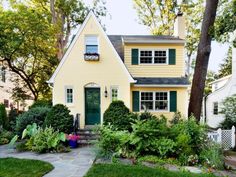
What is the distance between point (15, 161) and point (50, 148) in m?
2.08

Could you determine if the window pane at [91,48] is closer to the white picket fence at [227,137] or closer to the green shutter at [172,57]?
the green shutter at [172,57]

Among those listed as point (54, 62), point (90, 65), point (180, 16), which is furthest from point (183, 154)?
point (54, 62)

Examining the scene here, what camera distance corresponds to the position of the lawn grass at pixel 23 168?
6.71m

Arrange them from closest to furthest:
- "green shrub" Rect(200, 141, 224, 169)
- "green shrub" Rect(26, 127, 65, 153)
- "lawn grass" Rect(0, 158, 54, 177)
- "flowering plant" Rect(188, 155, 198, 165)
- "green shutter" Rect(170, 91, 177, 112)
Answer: "lawn grass" Rect(0, 158, 54, 177), "green shrub" Rect(200, 141, 224, 169), "flowering plant" Rect(188, 155, 198, 165), "green shrub" Rect(26, 127, 65, 153), "green shutter" Rect(170, 91, 177, 112)

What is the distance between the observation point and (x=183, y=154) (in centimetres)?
840

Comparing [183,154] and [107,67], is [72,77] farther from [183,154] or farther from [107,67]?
[183,154]

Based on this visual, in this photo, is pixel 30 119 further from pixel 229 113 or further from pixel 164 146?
pixel 229 113

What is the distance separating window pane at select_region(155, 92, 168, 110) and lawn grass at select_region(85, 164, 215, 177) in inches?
326

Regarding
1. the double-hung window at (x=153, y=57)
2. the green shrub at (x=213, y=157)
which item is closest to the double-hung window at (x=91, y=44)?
the double-hung window at (x=153, y=57)

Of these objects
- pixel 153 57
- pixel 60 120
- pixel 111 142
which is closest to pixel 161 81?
pixel 153 57

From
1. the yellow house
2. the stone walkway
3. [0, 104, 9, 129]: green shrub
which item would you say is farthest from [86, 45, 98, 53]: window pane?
[0, 104, 9, 129]: green shrub

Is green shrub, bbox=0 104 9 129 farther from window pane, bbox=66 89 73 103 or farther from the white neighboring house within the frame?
the white neighboring house

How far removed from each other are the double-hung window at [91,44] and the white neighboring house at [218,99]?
10304 millimetres

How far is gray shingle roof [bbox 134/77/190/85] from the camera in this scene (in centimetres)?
1489
